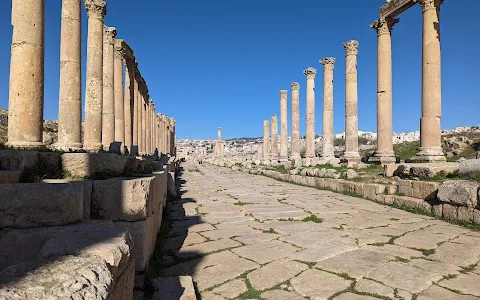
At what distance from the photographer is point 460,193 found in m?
5.81

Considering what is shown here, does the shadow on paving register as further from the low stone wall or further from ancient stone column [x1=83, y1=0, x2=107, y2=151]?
ancient stone column [x1=83, y1=0, x2=107, y2=151]

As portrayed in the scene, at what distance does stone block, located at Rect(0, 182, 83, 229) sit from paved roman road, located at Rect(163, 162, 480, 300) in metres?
1.41

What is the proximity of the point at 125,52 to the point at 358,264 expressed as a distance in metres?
14.1

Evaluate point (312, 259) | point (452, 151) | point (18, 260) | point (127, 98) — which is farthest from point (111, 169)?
point (452, 151)

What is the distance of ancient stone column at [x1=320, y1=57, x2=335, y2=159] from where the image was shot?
20.5 m

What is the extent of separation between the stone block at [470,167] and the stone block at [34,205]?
24.7ft

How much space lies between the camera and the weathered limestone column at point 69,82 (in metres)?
8.09

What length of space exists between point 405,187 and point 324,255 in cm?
499

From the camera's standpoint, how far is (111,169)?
167 inches

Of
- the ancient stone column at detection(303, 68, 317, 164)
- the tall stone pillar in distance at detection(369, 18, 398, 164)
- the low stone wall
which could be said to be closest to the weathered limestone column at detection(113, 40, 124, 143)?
the low stone wall

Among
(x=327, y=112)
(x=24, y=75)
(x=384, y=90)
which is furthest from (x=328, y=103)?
(x=24, y=75)

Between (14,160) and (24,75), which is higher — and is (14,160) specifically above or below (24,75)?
below

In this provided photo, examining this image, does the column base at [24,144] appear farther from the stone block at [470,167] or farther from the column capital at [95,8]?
the stone block at [470,167]

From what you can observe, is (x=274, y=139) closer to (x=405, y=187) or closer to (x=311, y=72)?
(x=311, y=72)
